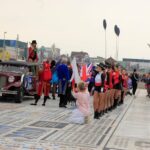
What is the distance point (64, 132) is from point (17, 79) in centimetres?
787

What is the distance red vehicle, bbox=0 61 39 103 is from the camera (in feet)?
61.5

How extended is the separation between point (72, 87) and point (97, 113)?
488 cm

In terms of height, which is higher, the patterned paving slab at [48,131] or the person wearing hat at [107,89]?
the person wearing hat at [107,89]

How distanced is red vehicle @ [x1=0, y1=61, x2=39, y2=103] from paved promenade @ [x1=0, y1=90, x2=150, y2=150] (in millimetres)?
3007

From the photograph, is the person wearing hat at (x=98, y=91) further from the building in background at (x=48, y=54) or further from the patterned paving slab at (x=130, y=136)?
the building in background at (x=48, y=54)

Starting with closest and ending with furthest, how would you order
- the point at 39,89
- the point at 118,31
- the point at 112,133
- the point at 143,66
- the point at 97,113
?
the point at 112,133 < the point at 97,113 < the point at 39,89 < the point at 118,31 < the point at 143,66

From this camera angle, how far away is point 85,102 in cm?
1334

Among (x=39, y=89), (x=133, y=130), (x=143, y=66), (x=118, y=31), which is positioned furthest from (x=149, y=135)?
(x=143, y=66)

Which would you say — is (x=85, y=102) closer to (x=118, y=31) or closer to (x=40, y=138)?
(x=40, y=138)

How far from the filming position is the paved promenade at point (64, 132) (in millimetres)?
9675

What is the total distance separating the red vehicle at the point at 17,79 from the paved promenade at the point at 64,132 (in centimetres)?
301

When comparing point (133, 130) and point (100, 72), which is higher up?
point (100, 72)

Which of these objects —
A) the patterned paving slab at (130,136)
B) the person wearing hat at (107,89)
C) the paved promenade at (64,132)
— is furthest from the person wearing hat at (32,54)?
the patterned paving slab at (130,136)

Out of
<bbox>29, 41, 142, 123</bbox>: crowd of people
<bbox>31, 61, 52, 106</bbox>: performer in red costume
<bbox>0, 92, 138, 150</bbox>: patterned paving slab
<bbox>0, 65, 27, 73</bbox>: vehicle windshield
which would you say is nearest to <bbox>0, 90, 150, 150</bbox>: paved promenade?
<bbox>0, 92, 138, 150</bbox>: patterned paving slab
